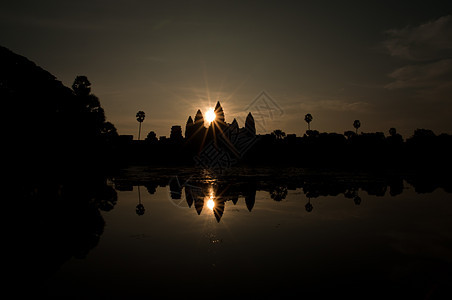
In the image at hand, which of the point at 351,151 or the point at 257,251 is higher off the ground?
the point at 351,151

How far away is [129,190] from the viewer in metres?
25.2

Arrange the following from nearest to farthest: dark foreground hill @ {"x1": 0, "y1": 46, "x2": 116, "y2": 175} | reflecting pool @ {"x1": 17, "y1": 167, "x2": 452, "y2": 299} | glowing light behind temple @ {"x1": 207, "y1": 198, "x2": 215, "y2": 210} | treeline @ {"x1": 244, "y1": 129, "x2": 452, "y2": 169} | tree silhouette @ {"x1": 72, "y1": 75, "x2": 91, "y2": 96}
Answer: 1. reflecting pool @ {"x1": 17, "y1": 167, "x2": 452, "y2": 299}
2. glowing light behind temple @ {"x1": 207, "y1": 198, "x2": 215, "y2": 210}
3. dark foreground hill @ {"x1": 0, "y1": 46, "x2": 116, "y2": 175}
4. tree silhouette @ {"x1": 72, "y1": 75, "x2": 91, "y2": 96}
5. treeline @ {"x1": 244, "y1": 129, "x2": 452, "y2": 169}

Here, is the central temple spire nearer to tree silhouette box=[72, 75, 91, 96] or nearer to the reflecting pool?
tree silhouette box=[72, 75, 91, 96]

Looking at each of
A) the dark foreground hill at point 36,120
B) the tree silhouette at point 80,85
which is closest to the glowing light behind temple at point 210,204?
the dark foreground hill at point 36,120

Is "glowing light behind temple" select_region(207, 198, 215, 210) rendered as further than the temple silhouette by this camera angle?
No

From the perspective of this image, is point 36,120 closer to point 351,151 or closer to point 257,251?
point 257,251

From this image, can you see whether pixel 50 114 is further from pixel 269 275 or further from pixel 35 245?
pixel 269 275

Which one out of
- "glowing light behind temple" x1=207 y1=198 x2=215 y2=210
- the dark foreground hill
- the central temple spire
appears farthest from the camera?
the central temple spire

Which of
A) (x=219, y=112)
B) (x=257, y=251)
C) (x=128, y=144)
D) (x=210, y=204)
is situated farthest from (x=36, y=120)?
(x=219, y=112)

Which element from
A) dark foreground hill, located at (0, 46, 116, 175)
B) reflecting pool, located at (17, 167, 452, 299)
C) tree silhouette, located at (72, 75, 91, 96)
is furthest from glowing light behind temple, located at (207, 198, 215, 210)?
tree silhouette, located at (72, 75, 91, 96)

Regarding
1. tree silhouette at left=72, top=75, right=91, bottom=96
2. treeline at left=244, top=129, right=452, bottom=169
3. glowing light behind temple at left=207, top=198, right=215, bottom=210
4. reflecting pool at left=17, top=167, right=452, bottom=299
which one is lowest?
reflecting pool at left=17, top=167, right=452, bottom=299

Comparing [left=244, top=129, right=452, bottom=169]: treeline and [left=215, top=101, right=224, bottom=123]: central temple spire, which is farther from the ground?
[left=215, top=101, right=224, bottom=123]: central temple spire

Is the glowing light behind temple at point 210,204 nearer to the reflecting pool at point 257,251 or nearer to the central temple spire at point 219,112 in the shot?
the reflecting pool at point 257,251

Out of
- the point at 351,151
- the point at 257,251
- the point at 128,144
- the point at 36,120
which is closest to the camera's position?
the point at 257,251
